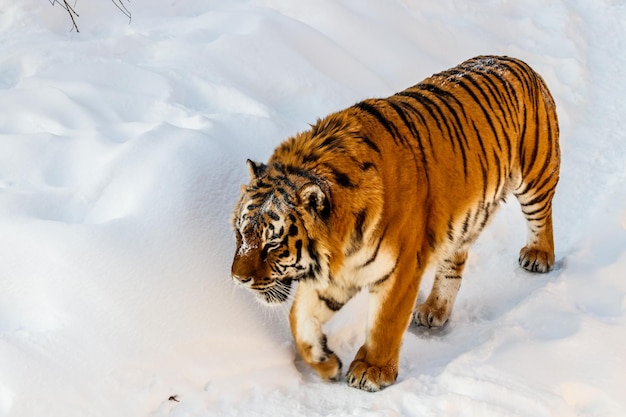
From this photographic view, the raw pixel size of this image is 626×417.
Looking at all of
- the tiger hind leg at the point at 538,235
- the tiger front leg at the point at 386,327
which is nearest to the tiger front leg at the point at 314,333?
the tiger front leg at the point at 386,327

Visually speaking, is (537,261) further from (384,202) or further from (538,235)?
(384,202)

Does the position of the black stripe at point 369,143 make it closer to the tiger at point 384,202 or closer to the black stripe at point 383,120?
the tiger at point 384,202

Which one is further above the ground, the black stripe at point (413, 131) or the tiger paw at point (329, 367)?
the black stripe at point (413, 131)

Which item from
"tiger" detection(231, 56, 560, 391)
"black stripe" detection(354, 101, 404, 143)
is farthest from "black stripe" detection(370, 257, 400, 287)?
"black stripe" detection(354, 101, 404, 143)

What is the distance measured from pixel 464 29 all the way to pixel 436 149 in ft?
11.2

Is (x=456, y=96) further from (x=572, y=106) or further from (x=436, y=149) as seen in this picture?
(x=572, y=106)

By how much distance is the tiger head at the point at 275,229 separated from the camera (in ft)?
8.59

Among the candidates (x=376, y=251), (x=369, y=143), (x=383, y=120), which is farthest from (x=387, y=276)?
(x=383, y=120)

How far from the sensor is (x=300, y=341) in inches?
121

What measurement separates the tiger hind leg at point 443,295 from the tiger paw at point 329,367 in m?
0.71

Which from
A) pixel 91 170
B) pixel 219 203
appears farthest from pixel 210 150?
pixel 91 170

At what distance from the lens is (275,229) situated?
2.61 metres

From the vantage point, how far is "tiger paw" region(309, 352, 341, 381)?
10.00 ft

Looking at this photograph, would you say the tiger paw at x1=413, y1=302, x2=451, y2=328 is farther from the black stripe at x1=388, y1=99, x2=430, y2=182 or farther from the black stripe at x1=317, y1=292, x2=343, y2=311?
the black stripe at x1=388, y1=99, x2=430, y2=182
